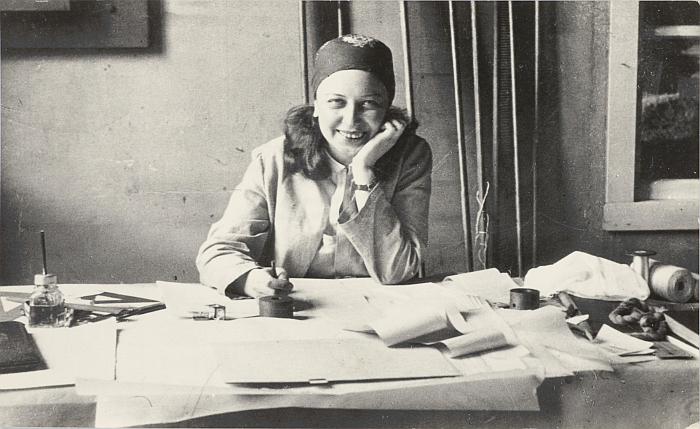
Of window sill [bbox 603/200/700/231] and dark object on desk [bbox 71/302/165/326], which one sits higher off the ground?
window sill [bbox 603/200/700/231]

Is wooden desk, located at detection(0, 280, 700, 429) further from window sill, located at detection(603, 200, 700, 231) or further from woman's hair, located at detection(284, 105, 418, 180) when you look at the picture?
woman's hair, located at detection(284, 105, 418, 180)

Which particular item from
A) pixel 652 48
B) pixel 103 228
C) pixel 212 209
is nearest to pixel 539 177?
pixel 652 48

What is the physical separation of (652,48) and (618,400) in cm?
86

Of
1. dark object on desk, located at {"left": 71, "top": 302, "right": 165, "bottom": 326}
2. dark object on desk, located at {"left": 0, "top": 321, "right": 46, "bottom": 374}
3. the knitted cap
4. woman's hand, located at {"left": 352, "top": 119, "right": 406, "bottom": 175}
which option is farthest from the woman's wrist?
dark object on desk, located at {"left": 0, "top": 321, "right": 46, "bottom": 374}

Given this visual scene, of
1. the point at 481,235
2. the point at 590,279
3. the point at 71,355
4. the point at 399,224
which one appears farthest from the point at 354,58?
the point at 71,355

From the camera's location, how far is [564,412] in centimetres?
116

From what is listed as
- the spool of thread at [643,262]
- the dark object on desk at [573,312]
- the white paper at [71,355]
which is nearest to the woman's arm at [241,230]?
the white paper at [71,355]

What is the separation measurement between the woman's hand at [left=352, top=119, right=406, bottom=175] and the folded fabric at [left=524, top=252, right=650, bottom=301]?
489mm

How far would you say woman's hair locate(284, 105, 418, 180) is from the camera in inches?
58.3

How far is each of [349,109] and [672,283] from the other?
2.78 ft

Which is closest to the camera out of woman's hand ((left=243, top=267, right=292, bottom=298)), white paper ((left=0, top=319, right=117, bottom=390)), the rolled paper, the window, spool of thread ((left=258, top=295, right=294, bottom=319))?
white paper ((left=0, top=319, right=117, bottom=390))

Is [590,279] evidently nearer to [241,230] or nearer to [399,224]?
[399,224]

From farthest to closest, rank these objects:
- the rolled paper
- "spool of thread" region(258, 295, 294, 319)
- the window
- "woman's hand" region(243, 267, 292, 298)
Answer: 1. the window
2. "woman's hand" region(243, 267, 292, 298)
3. "spool of thread" region(258, 295, 294, 319)
4. the rolled paper

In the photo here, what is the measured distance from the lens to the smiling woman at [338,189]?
1.46 metres
